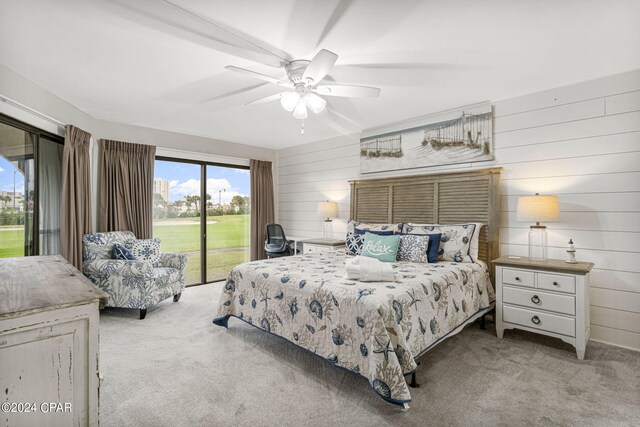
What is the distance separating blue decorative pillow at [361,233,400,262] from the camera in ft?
10.6

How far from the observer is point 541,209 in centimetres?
279

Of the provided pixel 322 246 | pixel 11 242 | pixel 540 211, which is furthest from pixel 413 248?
pixel 11 242

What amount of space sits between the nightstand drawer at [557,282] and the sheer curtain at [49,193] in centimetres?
495

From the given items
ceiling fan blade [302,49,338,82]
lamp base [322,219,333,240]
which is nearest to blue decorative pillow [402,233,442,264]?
ceiling fan blade [302,49,338,82]

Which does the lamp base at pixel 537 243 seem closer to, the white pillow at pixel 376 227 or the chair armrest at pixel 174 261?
the white pillow at pixel 376 227

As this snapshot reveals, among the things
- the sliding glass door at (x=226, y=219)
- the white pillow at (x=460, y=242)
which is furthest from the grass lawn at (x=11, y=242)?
the white pillow at (x=460, y=242)

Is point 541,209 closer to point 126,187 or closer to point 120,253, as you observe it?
point 120,253

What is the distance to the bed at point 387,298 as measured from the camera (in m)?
1.91

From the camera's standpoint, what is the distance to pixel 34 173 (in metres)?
3.20

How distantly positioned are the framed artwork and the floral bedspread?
1.36 metres

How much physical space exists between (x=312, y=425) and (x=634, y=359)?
2.72 meters

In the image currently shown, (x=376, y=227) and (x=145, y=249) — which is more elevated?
(x=376, y=227)

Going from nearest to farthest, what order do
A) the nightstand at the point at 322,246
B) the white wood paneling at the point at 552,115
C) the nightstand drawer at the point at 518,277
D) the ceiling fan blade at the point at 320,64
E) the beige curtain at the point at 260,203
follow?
the ceiling fan blade at the point at 320,64, the nightstand drawer at the point at 518,277, the white wood paneling at the point at 552,115, the nightstand at the point at 322,246, the beige curtain at the point at 260,203

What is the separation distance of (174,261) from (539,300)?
161 inches
